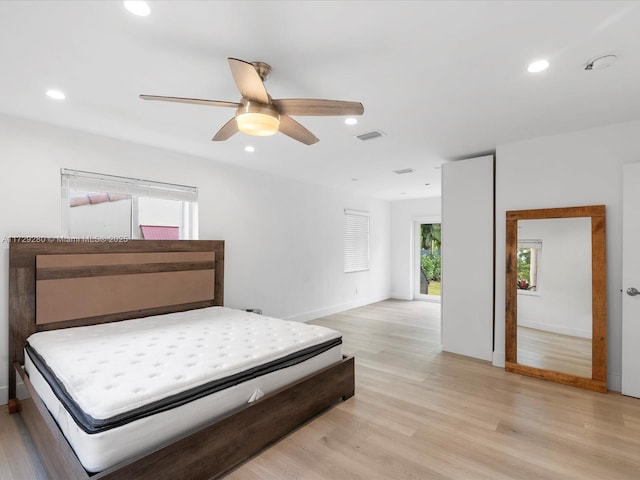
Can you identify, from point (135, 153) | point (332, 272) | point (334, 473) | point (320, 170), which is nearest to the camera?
point (334, 473)

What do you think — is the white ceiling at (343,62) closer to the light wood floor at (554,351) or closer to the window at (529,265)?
the window at (529,265)

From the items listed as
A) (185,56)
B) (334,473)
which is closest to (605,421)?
(334,473)

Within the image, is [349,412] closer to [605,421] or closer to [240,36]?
[605,421]

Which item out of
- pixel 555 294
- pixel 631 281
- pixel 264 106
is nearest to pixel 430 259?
pixel 555 294

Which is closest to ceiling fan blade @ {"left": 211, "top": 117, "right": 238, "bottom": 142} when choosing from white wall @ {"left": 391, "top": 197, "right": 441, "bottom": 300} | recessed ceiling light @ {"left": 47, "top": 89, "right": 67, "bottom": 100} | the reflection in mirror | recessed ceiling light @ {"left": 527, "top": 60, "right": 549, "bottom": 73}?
recessed ceiling light @ {"left": 47, "top": 89, "right": 67, "bottom": 100}

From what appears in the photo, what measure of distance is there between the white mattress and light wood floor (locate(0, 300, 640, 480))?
1.37 feet

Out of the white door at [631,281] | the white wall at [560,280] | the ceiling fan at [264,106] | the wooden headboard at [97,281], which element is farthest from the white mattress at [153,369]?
the white door at [631,281]

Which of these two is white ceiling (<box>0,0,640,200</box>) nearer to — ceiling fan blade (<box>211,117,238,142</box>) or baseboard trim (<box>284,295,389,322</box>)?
ceiling fan blade (<box>211,117,238,142</box>)

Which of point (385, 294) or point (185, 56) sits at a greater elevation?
point (185, 56)

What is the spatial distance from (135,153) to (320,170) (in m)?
2.44

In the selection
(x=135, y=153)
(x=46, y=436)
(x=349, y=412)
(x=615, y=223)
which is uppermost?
(x=135, y=153)

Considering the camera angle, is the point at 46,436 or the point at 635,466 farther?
the point at 635,466

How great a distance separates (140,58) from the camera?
2.00 meters

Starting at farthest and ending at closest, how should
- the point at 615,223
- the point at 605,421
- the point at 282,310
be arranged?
the point at 282,310 < the point at 615,223 < the point at 605,421
